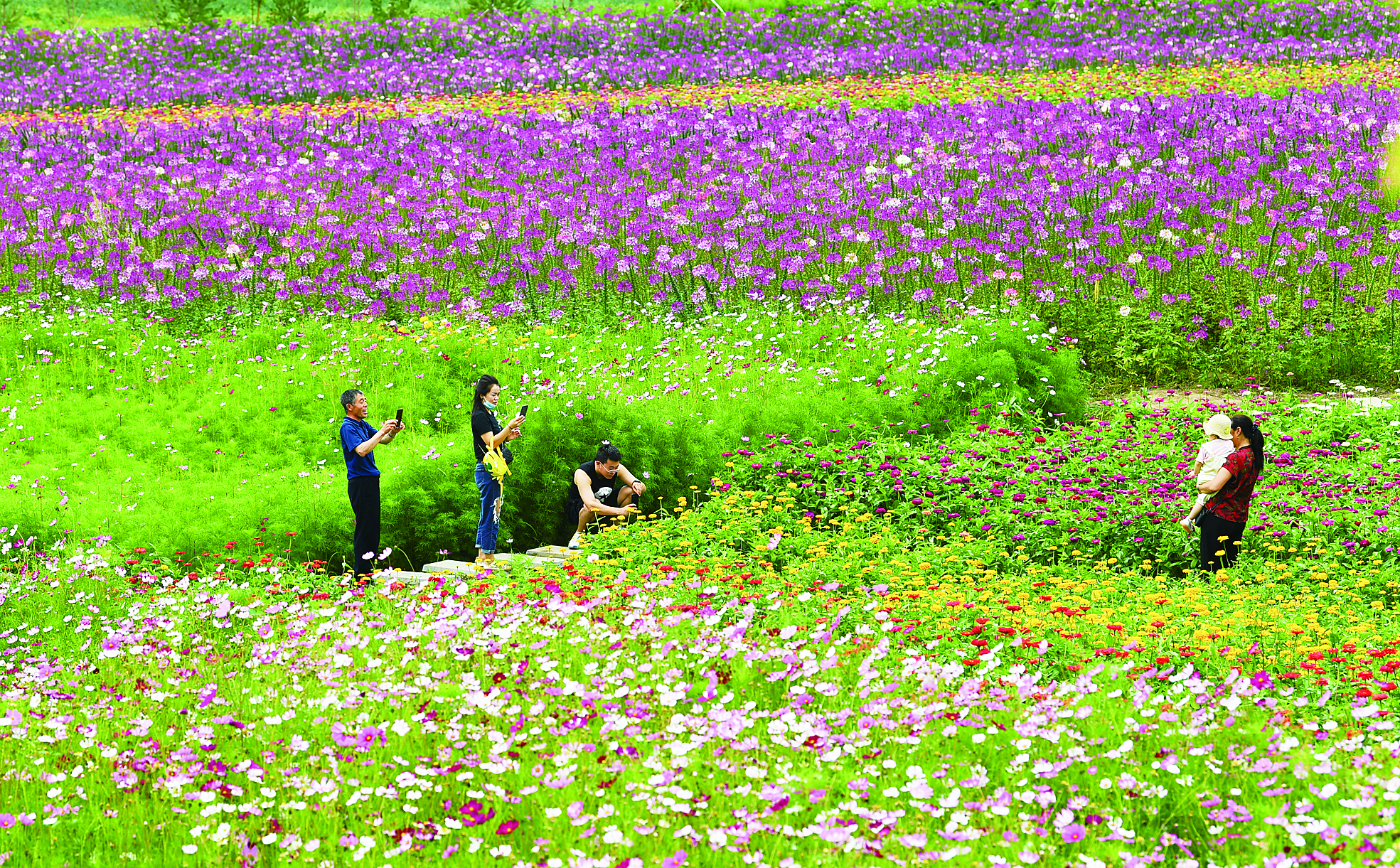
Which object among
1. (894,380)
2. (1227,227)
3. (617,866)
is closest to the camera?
(617,866)

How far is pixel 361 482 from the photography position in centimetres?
938

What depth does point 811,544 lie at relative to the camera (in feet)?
30.0

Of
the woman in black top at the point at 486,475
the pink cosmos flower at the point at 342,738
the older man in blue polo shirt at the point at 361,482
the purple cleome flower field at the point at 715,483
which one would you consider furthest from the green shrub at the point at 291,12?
the pink cosmos flower at the point at 342,738

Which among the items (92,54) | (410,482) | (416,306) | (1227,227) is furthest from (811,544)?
(92,54)

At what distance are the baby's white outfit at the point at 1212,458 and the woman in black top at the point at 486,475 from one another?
515 centimetres

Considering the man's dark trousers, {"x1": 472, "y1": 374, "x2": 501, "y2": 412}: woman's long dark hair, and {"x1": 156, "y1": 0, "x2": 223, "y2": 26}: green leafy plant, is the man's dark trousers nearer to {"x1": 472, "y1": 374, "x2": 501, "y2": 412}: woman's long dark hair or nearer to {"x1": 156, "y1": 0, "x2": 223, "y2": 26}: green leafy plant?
{"x1": 472, "y1": 374, "x2": 501, "y2": 412}: woman's long dark hair

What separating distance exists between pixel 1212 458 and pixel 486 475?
5.46 meters

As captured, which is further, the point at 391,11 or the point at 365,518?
the point at 391,11

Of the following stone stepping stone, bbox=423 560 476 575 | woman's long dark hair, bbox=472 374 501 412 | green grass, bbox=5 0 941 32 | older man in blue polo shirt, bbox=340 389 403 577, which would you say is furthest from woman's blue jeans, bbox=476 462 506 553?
green grass, bbox=5 0 941 32

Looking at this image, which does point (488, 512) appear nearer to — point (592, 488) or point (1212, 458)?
point (592, 488)

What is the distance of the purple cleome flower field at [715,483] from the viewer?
17.7 ft

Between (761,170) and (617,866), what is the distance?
15.5 metres

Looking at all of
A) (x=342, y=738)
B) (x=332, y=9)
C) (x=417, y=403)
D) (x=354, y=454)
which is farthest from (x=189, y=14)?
(x=342, y=738)

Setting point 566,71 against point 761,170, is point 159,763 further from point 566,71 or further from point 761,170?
point 566,71
